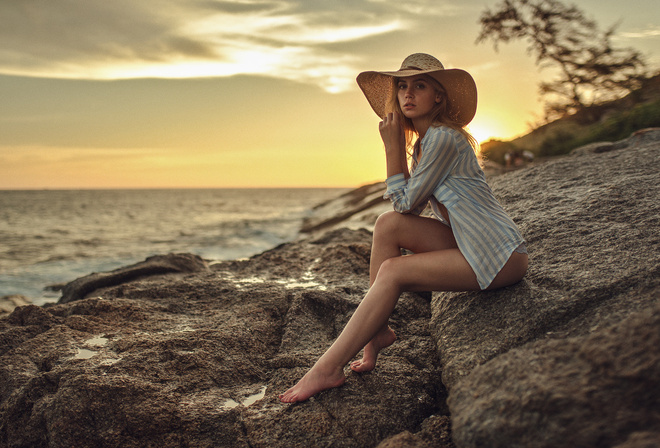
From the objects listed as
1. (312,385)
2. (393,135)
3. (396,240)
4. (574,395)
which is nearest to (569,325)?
(574,395)

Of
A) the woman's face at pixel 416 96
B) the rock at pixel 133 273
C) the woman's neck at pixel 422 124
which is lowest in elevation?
the rock at pixel 133 273

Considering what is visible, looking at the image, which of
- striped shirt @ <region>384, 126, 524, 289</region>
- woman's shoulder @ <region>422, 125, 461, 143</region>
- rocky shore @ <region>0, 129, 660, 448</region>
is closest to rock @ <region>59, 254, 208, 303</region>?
rocky shore @ <region>0, 129, 660, 448</region>

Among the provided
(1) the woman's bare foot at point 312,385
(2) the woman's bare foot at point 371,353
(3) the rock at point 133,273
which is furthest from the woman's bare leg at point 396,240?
(3) the rock at point 133,273

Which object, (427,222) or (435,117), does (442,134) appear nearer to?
(435,117)

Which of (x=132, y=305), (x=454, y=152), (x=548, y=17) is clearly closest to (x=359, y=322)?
(x=454, y=152)

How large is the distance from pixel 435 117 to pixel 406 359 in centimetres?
170

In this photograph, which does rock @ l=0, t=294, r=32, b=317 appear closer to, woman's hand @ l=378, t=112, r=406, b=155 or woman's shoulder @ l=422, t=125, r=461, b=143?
woman's hand @ l=378, t=112, r=406, b=155

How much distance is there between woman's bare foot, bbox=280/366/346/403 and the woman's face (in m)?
1.80

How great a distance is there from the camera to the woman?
2.68m

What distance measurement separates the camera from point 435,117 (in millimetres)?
3238

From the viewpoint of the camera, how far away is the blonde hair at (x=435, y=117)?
123 inches

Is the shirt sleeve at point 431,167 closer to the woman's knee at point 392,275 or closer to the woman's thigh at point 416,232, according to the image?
the woman's thigh at point 416,232

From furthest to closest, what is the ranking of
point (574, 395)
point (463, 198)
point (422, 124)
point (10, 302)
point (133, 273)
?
point (10, 302) → point (133, 273) → point (422, 124) → point (463, 198) → point (574, 395)

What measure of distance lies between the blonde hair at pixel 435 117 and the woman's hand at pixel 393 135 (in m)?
0.11
